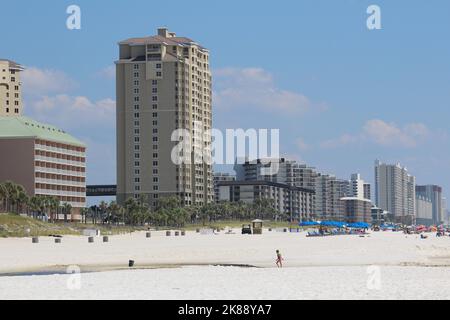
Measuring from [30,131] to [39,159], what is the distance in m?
6.69

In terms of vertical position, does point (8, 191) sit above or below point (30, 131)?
below

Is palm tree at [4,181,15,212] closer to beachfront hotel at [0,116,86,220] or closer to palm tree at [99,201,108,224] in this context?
beachfront hotel at [0,116,86,220]

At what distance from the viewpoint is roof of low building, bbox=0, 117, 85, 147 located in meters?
182

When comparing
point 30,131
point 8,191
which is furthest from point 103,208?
point 8,191

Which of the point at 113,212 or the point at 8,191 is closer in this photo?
the point at 8,191

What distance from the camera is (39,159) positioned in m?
182

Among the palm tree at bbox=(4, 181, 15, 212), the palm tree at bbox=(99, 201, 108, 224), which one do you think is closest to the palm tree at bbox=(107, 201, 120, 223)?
the palm tree at bbox=(99, 201, 108, 224)

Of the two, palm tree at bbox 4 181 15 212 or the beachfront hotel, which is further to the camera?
the beachfront hotel

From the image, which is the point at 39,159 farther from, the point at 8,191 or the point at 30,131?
the point at 8,191
